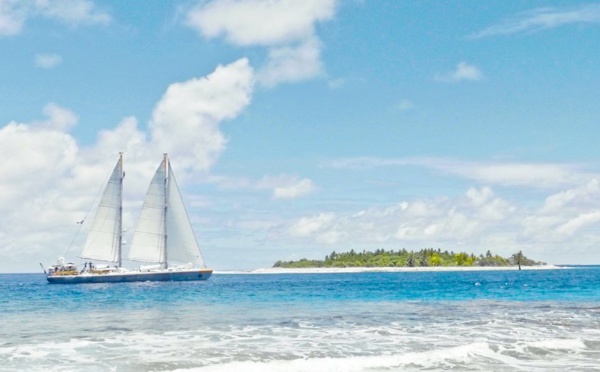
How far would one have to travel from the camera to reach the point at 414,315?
41.3 m

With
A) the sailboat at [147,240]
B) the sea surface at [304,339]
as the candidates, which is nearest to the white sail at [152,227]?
the sailboat at [147,240]

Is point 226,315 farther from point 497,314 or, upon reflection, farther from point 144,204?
point 144,204

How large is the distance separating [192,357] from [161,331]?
8737 millimetres

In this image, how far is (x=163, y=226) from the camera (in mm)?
105375

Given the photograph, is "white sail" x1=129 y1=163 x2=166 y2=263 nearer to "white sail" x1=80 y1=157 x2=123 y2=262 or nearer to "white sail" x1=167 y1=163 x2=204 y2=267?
"white sail" x1=167 y1=163 x2=204 y2=267

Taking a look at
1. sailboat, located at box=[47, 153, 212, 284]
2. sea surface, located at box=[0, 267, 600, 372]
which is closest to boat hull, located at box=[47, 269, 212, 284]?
sailboat, located at box=[47, 153, 212, 284]

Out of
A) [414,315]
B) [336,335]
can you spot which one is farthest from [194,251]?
[336,335]

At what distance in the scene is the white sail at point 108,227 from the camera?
336 ft

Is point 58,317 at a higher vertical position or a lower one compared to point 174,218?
lower

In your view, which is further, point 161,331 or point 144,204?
point 144,204

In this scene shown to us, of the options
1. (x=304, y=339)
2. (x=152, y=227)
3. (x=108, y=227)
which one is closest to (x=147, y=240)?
(x=152, y=227)

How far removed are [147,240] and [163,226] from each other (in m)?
3.47

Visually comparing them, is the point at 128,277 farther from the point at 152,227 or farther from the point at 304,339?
the point at 304,339

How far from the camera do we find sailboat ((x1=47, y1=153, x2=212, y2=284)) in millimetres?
103562
